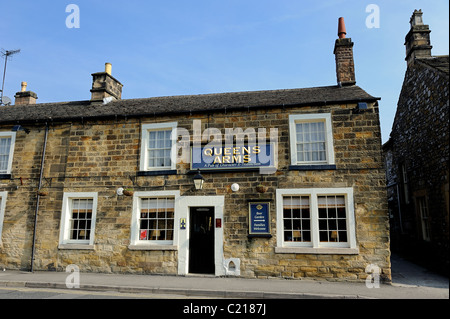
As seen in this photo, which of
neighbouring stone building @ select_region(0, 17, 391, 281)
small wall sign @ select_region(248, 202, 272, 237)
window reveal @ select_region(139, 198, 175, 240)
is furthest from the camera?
window reveal @ select_region(139, 198, 175, 240)

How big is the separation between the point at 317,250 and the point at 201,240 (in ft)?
12.2

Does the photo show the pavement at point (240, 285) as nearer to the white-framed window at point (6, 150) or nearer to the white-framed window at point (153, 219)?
the white-framed window at point (153, 219)

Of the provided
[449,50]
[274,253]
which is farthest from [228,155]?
[449,50]

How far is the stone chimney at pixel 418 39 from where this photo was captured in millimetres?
12703

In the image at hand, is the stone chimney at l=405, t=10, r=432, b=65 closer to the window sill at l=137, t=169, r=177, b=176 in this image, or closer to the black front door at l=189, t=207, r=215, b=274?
the black front door at l=189, t=207, r=215, b=274

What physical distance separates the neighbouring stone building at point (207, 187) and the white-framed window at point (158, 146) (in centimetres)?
4

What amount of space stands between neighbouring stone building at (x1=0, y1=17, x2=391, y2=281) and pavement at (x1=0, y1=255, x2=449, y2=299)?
583 millimetres

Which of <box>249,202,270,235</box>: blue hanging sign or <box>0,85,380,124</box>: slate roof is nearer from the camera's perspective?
<box>249,202,270,235</box>: blue hanging sign

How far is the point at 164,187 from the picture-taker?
10.8 metres

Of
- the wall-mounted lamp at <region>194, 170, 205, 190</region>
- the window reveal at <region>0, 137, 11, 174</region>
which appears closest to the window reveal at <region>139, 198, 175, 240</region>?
the wall-mounted lamp at <region>194, 170, 205, 190</region>

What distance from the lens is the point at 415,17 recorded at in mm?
13250

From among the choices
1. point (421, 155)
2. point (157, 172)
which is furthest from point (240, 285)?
point (421, 155)

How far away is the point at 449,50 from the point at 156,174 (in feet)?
28.8

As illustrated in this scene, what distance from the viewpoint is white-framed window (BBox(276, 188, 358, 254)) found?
970 cm
